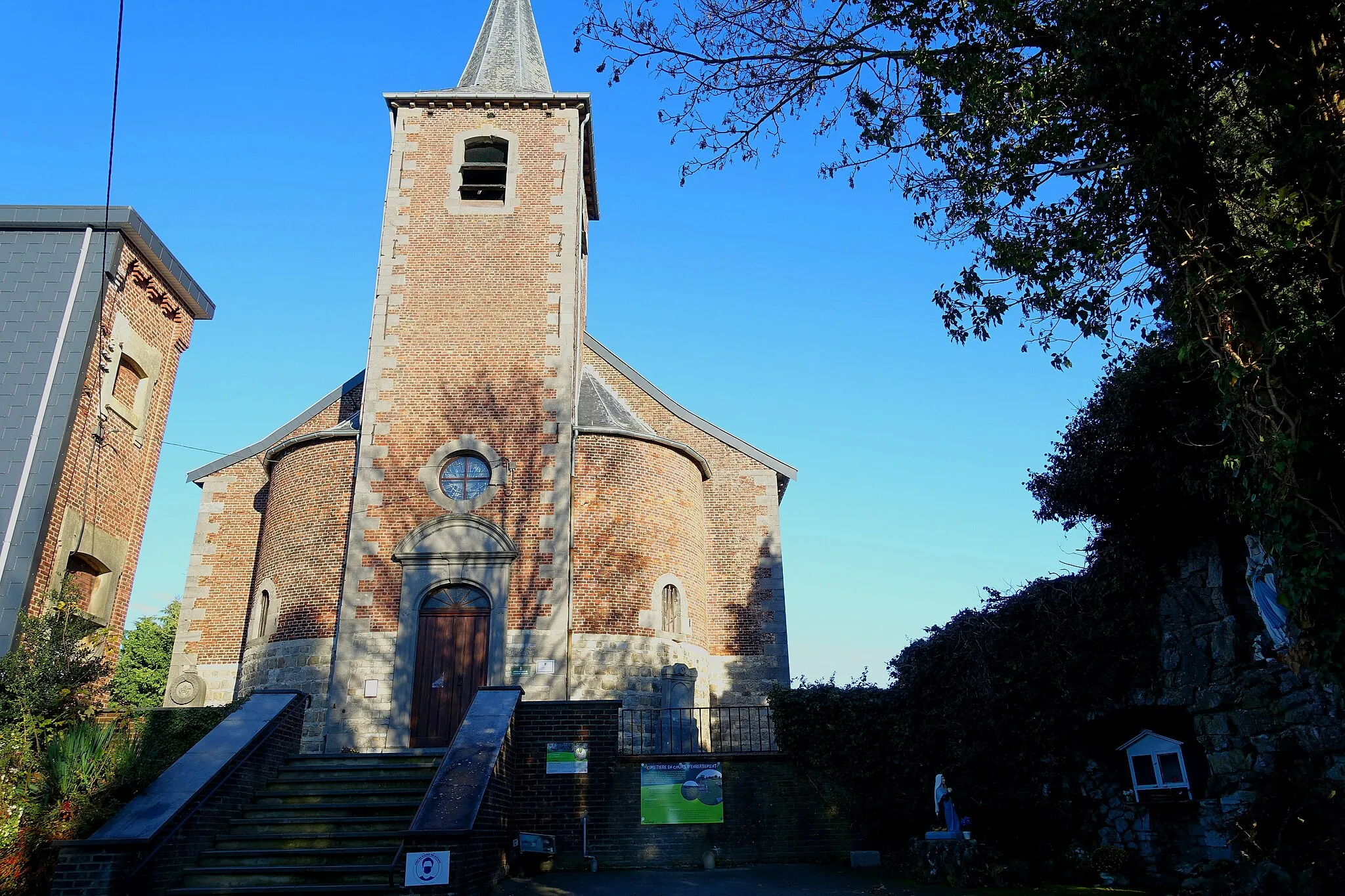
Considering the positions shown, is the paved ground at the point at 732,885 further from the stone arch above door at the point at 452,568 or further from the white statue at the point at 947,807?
the stone arch above door at the point at 452,568

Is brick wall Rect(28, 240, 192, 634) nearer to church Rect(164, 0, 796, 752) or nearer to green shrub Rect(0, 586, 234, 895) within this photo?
green shrub Rect(0, 586, 234, 895)

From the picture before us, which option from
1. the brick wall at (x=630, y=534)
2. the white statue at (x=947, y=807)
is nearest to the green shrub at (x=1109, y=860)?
the white statue at (x=947, y=807)

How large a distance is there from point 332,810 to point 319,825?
15.1 inches

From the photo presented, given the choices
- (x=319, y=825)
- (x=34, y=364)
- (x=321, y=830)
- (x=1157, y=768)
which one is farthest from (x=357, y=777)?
(x=1157, y=768)

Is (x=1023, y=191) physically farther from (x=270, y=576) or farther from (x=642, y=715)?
(x=270, y=576)

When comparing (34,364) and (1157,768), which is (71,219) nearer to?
(34,364)

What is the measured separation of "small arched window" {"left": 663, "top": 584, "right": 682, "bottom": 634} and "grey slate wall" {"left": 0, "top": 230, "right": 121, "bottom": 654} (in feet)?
31.5

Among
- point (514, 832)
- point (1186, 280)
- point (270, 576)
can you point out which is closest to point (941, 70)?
point (1186, 280)

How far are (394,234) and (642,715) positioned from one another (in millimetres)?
10187

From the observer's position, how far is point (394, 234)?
61.0 ft

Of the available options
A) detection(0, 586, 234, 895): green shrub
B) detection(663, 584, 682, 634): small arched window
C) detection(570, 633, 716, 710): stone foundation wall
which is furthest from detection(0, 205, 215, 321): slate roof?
detection(663, 584, 682, 634): small arched window

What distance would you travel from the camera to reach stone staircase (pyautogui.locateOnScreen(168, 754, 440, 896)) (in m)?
9.06

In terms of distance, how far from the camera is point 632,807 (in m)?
11.8

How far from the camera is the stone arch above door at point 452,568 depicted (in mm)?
15336
